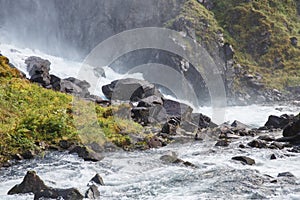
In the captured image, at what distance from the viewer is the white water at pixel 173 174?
11.3 m

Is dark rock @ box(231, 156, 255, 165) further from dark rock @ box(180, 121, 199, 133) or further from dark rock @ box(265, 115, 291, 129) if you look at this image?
dark rock @ box(265, 115, 291, 129)

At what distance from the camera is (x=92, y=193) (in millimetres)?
10883

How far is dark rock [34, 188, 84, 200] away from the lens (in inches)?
410

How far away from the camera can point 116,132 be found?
21031 mm

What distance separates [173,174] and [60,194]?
15.5ft

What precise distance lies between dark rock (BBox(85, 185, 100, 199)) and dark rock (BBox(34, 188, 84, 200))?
26 centimetres

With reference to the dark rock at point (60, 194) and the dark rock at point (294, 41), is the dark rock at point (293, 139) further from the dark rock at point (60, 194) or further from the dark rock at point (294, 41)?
the dark rock at point (294, 41)

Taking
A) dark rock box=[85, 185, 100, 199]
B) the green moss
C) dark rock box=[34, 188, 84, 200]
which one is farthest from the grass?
the green moss

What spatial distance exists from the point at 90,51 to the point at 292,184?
54646 mm

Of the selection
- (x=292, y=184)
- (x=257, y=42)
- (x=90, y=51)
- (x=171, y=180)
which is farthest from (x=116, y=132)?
(x=257, y=42)

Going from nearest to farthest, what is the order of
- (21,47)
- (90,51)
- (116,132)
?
(116,132), (21,47), (90,51)

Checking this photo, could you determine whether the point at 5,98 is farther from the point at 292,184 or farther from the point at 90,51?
the point at 90,51

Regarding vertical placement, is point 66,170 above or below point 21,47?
below

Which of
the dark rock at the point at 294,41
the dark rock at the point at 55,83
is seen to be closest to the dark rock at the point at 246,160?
the dark rock at the point at 55,83
